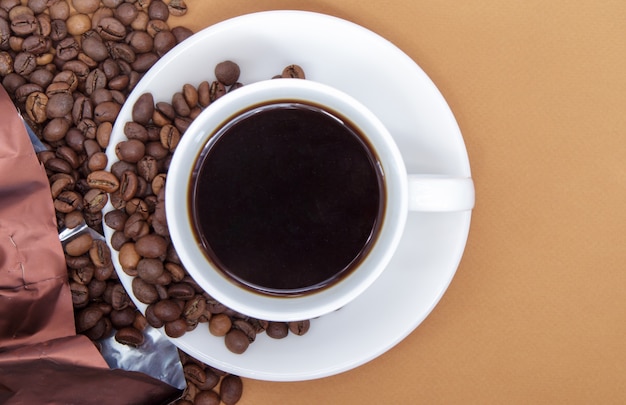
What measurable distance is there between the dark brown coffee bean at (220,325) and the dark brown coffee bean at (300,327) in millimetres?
100

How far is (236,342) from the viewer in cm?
98

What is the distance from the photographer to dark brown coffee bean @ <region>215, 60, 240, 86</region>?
953 millimetres

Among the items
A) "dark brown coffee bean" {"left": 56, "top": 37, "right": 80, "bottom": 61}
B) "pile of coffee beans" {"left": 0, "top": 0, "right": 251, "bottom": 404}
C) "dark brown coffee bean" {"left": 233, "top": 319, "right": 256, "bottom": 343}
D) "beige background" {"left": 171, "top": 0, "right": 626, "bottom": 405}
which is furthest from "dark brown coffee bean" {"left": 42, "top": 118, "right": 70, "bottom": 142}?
"beige background" {"left": 171, "top": 0, "right": 626, "bottom": 405}

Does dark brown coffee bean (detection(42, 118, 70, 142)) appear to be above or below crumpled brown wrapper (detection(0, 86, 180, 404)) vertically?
above

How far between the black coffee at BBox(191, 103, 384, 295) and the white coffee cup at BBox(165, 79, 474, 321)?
0.03 m

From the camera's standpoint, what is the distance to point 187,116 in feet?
3.25

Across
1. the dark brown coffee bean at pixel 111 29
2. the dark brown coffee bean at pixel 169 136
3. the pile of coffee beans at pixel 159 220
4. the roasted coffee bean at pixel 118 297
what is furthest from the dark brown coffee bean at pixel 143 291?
the dark brown coffee bean at pixel 111 29

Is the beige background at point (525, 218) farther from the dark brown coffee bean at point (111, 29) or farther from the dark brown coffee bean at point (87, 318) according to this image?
the dark brown coffee bean at point (111, 29)

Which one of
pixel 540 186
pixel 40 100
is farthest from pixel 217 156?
pixel 540 186

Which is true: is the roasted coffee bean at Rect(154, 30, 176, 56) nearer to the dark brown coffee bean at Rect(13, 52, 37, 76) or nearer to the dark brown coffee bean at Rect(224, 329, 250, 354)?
the dark brown coffee bean at Rect(13, 52, 37, 76)

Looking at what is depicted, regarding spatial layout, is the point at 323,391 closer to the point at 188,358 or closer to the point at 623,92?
the point at 188,358

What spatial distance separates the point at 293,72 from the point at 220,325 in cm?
41

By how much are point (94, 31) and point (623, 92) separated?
3.12 feet

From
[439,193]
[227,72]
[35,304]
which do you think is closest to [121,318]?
[35,304]
